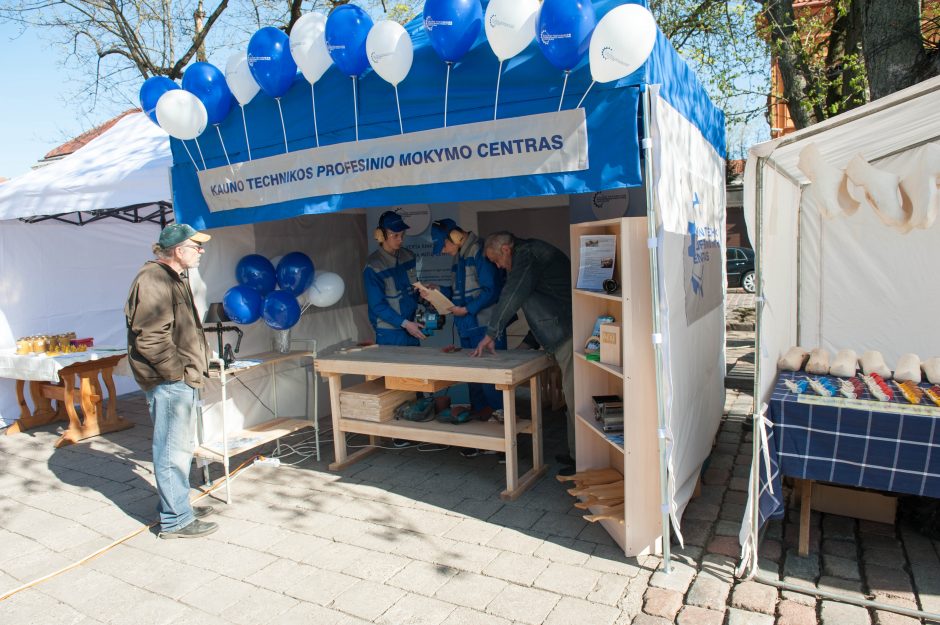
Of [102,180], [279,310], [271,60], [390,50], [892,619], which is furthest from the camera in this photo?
[102,180]

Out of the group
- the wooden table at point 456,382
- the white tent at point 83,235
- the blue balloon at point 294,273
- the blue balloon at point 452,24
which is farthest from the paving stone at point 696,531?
the white tent at point 83,235

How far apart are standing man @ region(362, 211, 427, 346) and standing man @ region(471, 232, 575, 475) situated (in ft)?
3.46

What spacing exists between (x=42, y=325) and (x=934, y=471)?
7686 mm

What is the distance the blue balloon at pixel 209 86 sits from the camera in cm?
398

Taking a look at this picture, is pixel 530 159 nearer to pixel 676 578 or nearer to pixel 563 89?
pixel 563 89

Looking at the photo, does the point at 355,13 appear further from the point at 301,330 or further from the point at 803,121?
the point at 803,121

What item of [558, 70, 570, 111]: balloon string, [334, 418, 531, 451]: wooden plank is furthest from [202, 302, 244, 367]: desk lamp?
[558, 70, 570, 111]: balloon string

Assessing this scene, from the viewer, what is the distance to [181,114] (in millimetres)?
3920

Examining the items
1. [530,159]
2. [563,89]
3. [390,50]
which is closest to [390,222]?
[390,50]

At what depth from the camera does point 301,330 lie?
212 inches

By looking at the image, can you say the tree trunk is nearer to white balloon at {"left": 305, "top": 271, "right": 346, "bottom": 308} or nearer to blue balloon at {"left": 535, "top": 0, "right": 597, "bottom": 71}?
blue balloon at {"left": 535, "top": 0, "right": 597, "bottom": 71}

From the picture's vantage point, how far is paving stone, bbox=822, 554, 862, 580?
2.74 metres

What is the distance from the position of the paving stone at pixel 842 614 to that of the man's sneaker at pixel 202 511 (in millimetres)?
3348

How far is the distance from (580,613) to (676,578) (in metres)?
0.54
